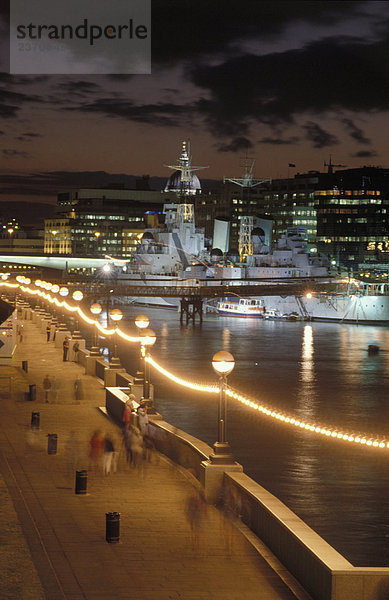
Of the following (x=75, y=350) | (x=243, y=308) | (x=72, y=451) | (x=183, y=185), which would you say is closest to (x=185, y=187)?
→ (x=183, y=185)

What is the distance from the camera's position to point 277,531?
10.6 metres

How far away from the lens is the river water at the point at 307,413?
19880 millimetres

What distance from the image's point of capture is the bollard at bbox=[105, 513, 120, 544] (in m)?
11.0

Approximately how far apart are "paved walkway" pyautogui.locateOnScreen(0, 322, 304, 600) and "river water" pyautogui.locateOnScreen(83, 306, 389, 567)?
17.2ft

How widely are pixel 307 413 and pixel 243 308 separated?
2559 inches

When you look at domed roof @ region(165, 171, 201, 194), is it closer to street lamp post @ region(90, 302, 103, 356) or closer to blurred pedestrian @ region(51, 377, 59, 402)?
street lamp post @ region(90, 302, 103, 356)

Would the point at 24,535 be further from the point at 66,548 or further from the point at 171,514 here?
the point at 171,514

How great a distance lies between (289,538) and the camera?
32.9 feet

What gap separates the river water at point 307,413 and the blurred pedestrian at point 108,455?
4.98 m

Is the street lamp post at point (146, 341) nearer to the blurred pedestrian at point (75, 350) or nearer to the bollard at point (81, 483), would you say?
the bollard at point (81, 483)

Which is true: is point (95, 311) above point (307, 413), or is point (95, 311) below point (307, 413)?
above

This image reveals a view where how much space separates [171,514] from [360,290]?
281ft

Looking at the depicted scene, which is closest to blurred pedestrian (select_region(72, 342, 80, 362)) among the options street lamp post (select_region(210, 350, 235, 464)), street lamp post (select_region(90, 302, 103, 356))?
street lamp post (select_region(90, 302, 103, 356))

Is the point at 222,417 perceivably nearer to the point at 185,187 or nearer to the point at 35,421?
the point at 35,421
